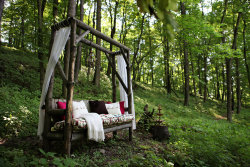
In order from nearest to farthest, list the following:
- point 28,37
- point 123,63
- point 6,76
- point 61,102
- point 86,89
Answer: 1. point 61,102
2. point 123,63
3. point 28,37
4. point 6,76
5. point 86,89

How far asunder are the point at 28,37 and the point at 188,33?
22.9ft

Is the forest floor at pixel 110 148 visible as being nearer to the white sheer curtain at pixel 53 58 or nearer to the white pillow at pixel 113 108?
the white sheer curtain at pixel 53 58

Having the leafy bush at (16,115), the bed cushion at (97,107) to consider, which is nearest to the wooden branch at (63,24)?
the bed cushion at (97,107)

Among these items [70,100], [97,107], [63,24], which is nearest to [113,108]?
[97,107]

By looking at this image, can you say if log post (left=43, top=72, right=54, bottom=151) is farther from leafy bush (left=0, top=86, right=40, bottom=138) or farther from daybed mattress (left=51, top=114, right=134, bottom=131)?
leafy bush (left=0, top=86, right=40, bottom=138)

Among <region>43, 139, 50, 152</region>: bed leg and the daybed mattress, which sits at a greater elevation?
the daybed mattress

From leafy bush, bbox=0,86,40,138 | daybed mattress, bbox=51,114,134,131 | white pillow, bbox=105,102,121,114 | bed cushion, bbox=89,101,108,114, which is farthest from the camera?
white pillow, bbox=105,102,121,114

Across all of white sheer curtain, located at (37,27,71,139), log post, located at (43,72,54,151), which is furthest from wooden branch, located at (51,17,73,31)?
log post, located at (43,72,54,151)

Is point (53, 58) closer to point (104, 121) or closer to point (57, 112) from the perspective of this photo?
point (57, 112)

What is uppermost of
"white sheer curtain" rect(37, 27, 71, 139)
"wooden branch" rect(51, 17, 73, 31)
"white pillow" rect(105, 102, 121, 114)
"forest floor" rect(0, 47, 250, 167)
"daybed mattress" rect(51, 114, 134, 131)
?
"wooden branch" rect(51, 17, 73, 31)

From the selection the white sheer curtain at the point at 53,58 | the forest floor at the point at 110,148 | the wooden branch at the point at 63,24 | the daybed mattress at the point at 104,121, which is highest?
the wooden branch at the point at 63,24

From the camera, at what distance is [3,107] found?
4352 millimetres

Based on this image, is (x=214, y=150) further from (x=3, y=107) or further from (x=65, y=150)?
(x=3, y=107)

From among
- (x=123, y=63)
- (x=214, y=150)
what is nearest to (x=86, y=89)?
(x=123, y=63)
